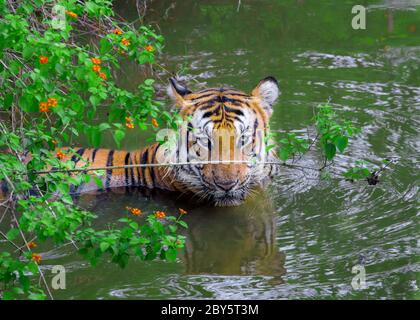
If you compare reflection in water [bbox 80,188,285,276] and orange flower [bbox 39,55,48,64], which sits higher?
orange flower [bbox 39,55,48,64]

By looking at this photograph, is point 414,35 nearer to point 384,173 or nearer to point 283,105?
point 283,105

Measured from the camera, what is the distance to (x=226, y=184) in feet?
21.2

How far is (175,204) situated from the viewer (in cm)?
693

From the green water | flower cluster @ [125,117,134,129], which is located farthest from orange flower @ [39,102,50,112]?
the green water

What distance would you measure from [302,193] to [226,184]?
0.80m

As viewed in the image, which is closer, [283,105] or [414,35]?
[283,105]

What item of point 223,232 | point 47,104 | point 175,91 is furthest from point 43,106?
point 175,91

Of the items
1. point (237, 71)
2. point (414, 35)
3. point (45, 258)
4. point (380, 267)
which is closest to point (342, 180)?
point (380, 267)

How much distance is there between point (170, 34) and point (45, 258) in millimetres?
5810

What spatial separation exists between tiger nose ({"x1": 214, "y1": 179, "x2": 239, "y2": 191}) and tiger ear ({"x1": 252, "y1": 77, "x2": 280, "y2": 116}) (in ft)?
2.72

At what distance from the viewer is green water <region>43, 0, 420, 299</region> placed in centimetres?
555

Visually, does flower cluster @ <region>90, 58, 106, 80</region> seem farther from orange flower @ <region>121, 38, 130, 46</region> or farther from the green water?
the green water

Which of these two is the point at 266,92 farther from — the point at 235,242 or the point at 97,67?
the point at 97,67

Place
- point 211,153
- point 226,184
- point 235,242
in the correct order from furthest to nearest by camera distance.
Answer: point 211,153 < point 226,184 < point 235,242
